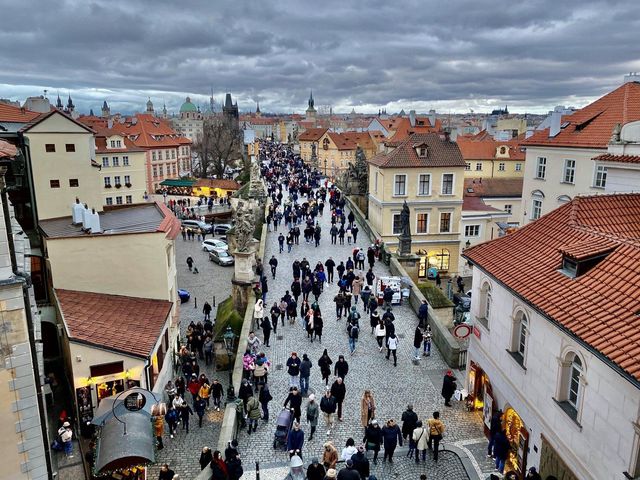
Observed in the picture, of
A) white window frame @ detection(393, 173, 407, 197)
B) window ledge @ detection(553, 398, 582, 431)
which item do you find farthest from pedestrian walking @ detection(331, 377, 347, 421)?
white window frame @ detection(393, 173, 407, 197)

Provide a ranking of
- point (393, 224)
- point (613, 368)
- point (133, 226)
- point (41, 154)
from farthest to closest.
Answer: point (393, 224) → point (41, 154) → point (133, 226) → point (613, 368)

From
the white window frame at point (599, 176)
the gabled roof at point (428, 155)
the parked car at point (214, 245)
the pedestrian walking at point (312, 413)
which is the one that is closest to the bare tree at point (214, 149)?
the parked car at point (214, 245)

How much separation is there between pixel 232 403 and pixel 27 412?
513 centimetres

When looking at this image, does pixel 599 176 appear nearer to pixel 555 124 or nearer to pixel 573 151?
pixel 573 151

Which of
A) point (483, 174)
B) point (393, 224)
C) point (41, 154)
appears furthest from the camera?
point (483, 174)

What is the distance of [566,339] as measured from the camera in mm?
10352

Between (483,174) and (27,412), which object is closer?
(27,412)

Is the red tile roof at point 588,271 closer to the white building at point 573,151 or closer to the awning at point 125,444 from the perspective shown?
the awning at point 125,444

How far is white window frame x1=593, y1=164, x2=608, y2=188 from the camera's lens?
89.1 feet

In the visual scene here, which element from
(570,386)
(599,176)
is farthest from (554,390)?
(599,176)

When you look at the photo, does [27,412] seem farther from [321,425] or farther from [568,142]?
[568,142]

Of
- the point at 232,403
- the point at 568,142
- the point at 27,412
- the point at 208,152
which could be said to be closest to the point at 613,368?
the point at 232,403

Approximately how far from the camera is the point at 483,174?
5838 cm

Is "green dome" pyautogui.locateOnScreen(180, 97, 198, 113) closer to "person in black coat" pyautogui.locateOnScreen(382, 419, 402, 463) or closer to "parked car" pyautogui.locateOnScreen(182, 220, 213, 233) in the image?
"parked car" pyautogui.locateOnScreen(182, 220, 213, 233)
